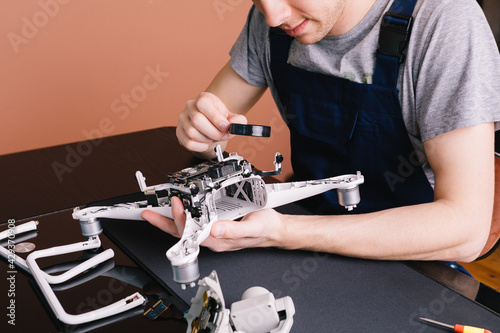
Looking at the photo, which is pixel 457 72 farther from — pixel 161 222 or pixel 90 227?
pixel 90 227

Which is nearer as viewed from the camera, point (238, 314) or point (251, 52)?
point (238, 314)

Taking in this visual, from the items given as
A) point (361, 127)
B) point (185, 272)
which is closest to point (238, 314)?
point (185, 272)

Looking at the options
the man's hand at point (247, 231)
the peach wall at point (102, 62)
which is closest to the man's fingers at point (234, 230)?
the man's hand at point (247, 231)

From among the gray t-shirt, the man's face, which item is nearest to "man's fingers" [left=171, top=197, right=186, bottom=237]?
the man's face

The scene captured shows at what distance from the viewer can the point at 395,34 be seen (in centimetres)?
119

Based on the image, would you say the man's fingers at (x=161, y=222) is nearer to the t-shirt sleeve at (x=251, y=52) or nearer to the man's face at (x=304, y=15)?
the man's face at (x=304, y=15)

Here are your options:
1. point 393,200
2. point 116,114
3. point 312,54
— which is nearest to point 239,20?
point 116,114

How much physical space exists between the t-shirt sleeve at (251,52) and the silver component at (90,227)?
0.75 metres

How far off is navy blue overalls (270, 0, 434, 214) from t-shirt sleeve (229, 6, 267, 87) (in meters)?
0.10

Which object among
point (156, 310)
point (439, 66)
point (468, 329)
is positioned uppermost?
point (439, 66)

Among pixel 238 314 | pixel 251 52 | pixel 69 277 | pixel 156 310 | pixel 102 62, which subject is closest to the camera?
pixel 238 314

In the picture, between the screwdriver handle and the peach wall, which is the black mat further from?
the peach wall

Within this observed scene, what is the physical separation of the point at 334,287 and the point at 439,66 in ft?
1.84

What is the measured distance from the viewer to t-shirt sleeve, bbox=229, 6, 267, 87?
61.9 inches
